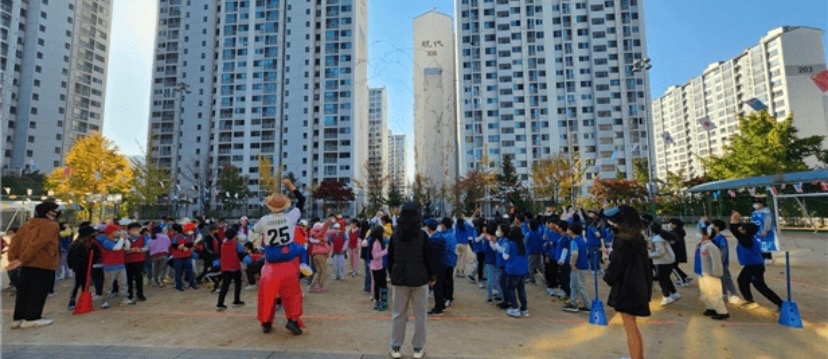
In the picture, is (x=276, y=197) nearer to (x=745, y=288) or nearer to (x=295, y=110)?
(x=745, y=288)

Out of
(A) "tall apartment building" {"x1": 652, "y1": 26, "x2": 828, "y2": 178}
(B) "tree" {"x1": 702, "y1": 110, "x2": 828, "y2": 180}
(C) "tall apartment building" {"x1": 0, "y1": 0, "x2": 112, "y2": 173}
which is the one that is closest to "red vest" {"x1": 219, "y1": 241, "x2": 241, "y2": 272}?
(B) "tree" {"x1": 702, "y1": 110, "x2": 828, "y2": 180}

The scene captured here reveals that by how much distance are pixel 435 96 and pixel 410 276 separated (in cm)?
6381

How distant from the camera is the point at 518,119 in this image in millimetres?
62656

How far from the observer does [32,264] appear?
579 centimetres

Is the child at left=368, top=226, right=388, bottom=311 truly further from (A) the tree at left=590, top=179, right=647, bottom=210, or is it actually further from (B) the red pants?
(A) the tree at left=590, top=179, right=647, bottom=210

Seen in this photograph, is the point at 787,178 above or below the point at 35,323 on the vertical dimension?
above

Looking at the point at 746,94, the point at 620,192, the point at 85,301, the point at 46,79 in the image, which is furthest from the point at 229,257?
the point at 746,94

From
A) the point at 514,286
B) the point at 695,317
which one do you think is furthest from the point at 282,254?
the point at 695,317

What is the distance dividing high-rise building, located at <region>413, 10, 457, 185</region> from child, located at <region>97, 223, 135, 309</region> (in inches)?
2024

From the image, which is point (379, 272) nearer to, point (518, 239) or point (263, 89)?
point (518, 239)

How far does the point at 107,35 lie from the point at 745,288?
94542mm

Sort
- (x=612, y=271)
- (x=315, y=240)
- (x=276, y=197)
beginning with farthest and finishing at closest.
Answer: (x=315, y=240)
(x=276, y=197)
(x=612, y=271)

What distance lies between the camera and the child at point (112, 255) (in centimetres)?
701

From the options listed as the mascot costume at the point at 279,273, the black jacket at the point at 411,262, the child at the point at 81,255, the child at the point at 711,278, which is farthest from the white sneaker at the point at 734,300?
the child at the point at 81,255
